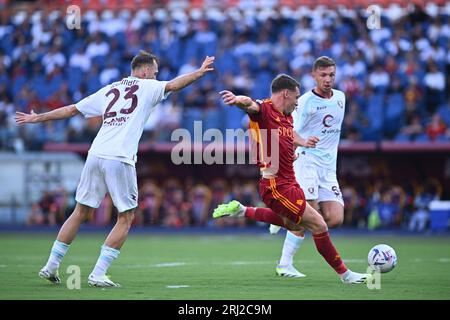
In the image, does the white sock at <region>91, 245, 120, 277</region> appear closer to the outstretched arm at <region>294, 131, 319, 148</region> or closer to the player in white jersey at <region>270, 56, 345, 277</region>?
the outstretched arm at <region>294, 131, 319, 148</region>

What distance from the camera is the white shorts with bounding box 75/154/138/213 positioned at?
998 cm

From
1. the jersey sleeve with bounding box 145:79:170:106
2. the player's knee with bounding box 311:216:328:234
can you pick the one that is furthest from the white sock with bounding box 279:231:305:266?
the jersey sleeve with bounding box 145:79:170:106

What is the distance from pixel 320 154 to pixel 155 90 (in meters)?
2.85

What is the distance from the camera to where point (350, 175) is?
2428 cm

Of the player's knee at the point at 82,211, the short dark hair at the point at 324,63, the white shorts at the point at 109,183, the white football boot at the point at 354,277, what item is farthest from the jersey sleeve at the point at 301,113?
the player's knee at the point at 82,211

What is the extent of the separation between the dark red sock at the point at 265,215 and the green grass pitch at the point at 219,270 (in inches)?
27.7

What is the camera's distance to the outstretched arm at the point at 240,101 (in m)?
9.05

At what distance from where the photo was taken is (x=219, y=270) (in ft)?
40.2

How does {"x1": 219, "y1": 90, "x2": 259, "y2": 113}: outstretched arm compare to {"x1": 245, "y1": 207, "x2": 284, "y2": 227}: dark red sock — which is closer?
{"x1": 219, "y1": 90, "x2": 259, "y2": 113}: outstretched arm

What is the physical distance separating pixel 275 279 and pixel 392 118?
13013mm

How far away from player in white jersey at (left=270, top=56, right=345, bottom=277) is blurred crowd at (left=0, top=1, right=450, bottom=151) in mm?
11211

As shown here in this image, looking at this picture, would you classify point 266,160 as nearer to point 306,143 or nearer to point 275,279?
point 306,143

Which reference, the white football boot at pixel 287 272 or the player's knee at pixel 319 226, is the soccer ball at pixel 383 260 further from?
the white football boot at pixel 287 272

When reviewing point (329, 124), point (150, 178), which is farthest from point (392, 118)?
point (329, 124)
